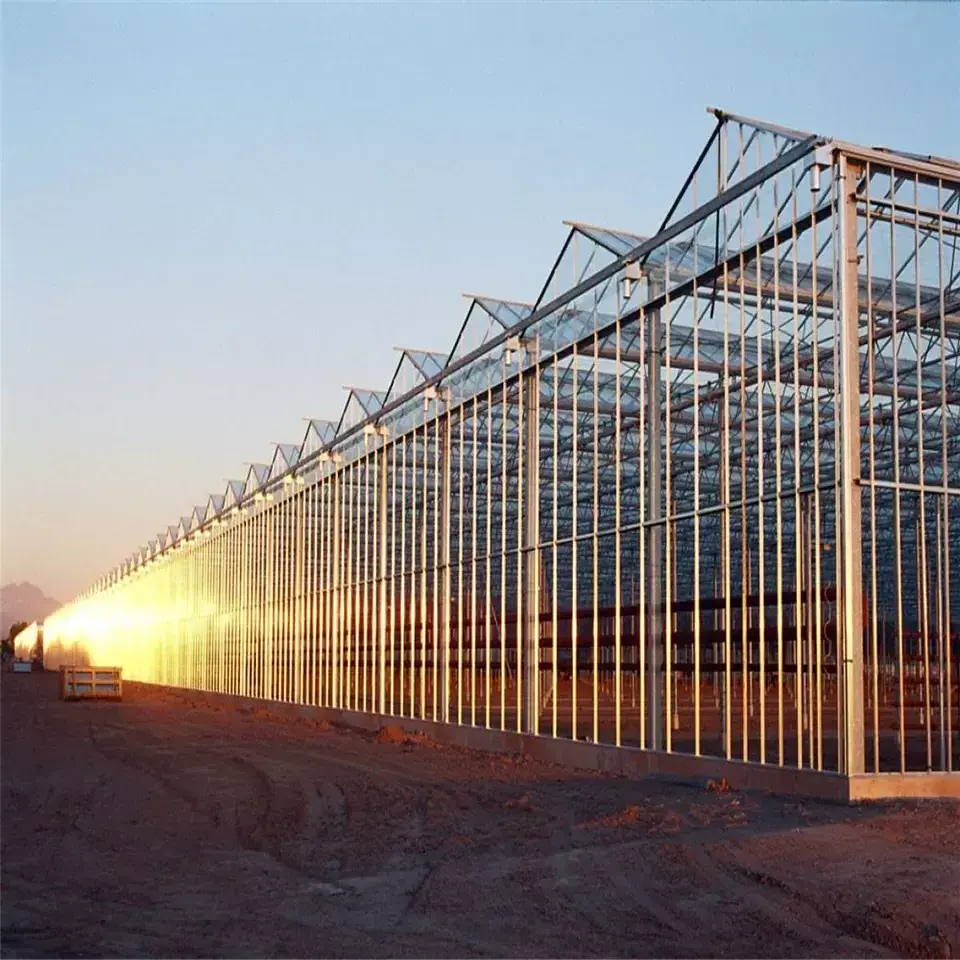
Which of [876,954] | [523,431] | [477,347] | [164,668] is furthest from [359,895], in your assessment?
[164,668]

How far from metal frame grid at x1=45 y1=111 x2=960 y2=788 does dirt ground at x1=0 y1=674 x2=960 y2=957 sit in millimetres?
2142

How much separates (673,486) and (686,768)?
7.64 m

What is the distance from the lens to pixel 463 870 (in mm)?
10336

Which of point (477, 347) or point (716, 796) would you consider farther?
point (477, 347)

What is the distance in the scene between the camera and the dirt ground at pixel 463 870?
8141mm

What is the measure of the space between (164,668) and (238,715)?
2456 cm

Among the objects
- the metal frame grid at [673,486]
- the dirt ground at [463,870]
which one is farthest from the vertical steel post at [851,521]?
the dirt ground at [463,870]

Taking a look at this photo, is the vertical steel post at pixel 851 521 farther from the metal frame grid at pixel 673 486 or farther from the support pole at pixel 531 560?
the support pole at pixel 531 560

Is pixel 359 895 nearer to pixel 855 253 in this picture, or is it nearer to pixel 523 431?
pixel 855 253

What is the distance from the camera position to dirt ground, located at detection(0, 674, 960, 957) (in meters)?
8.14

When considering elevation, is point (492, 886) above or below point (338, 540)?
below

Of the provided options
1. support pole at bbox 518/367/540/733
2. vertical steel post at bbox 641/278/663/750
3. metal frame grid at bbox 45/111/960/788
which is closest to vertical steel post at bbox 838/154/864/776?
metal frame grid at bbox 45/111/960/788

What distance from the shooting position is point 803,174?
1491 cm

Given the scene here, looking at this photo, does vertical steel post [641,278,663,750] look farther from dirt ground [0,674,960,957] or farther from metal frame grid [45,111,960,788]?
dirt ground [0,674,960,957]
